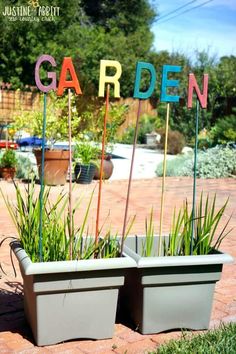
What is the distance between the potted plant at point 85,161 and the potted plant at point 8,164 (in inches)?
45.4

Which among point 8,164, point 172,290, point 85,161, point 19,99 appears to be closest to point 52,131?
point 85,161

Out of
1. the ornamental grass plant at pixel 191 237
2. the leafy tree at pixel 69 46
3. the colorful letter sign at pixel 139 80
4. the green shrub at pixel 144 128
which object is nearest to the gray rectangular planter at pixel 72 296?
the ornamental grass plant at pixel 191 237

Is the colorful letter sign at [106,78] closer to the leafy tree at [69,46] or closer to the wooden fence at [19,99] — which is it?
the wooden fence at [19,99]

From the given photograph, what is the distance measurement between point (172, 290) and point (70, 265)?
26.0 inches

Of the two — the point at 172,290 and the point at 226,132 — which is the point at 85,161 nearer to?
the point at 226,132

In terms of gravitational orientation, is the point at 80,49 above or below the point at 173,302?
above

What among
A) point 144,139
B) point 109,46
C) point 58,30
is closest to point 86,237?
point 144,139

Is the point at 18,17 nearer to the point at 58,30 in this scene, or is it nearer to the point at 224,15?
the point at 58,30

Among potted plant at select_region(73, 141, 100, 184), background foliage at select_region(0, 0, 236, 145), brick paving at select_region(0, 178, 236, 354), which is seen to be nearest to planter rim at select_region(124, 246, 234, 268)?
brick paving at select_region(0, 178, 236, 354)

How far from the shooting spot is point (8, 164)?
937cm

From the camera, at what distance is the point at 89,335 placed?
2.92 meters

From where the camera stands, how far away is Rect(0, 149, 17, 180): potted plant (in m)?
9.37

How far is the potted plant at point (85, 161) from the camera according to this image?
9234mm

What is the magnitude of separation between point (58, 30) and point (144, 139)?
6.57 metres
